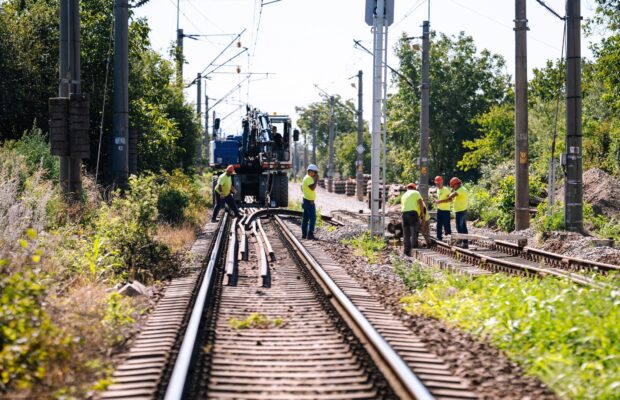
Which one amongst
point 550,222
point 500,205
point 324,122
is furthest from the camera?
point 324,122

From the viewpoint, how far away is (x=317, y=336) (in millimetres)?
8375

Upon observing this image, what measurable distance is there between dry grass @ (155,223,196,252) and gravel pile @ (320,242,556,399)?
680cm

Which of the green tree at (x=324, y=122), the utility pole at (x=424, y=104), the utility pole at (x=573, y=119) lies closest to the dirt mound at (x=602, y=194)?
the utility pole at (x=424, y=104)

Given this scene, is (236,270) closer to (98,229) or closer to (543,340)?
(98,229)

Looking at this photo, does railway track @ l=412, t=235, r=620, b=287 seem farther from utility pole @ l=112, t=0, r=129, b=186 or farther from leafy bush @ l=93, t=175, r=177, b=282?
utility pole @ l=112, t=0, r=129, b=186

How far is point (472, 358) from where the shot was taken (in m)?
7.42

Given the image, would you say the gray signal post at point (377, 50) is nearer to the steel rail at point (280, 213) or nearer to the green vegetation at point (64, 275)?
the green vegetation at point (64, 275)

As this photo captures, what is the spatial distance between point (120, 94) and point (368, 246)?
7496mm

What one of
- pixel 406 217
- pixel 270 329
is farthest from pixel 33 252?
pixel 406 217

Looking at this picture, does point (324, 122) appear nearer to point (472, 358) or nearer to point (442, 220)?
point (442, 220)

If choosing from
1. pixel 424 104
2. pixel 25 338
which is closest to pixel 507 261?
pixel 25 338

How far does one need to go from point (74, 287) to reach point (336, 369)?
4.64 meters

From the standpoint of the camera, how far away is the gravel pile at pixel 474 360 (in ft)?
20.9

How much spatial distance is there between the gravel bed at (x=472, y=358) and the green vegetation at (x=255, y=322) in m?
1.49
